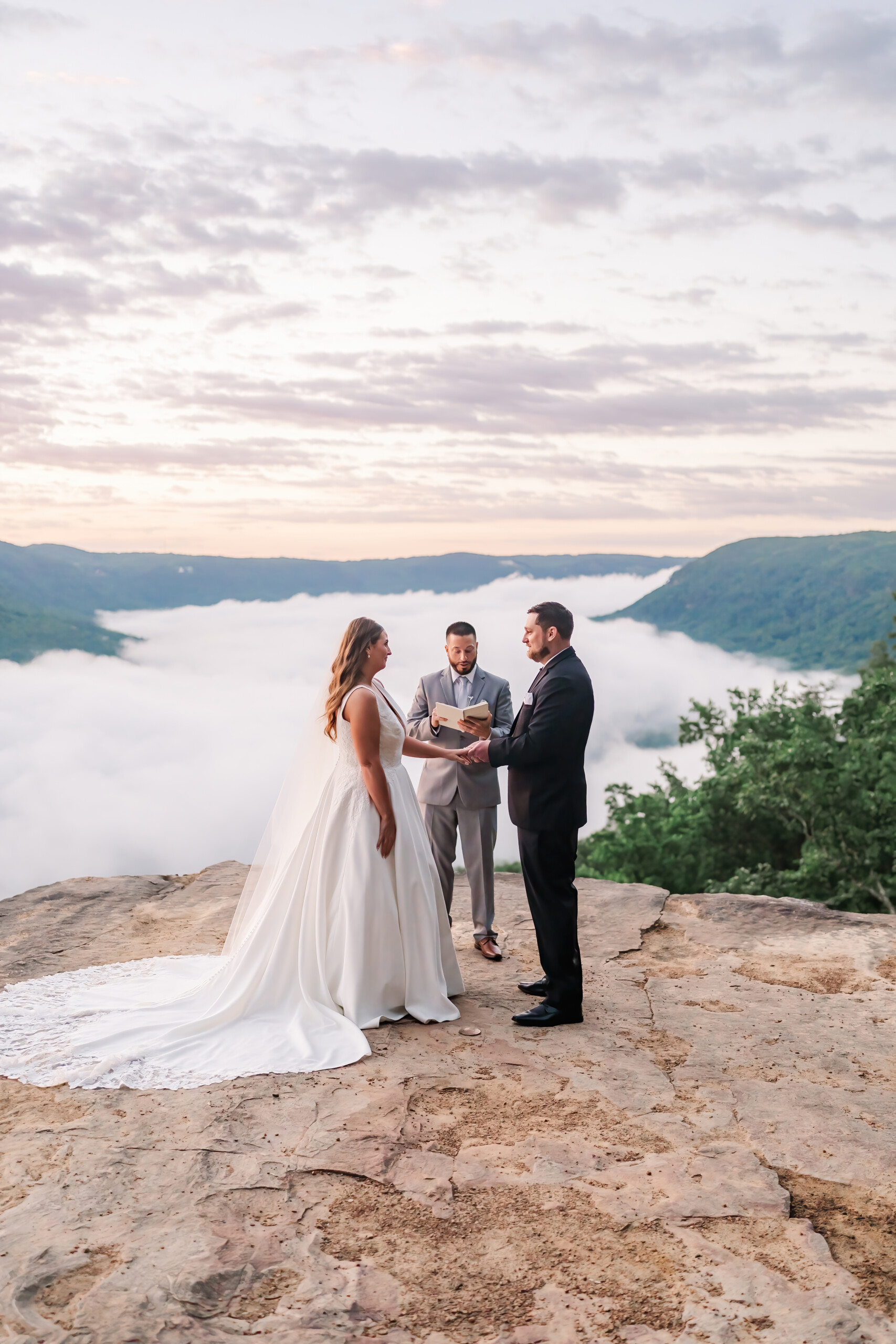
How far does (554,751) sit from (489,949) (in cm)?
211

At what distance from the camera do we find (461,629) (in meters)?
6.73

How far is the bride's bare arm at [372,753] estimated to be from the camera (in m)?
5.58

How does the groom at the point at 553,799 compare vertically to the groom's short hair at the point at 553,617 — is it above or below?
below

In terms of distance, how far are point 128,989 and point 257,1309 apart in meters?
3.28

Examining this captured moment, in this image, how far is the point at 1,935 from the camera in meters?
7.36

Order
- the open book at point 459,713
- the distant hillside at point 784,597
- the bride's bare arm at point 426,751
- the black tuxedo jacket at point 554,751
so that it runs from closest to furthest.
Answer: the black tuxedo jacket at point 554,751
the open book at point 459,713
the bride's bare arm at point 426,751
the distant hillside at point 784,597

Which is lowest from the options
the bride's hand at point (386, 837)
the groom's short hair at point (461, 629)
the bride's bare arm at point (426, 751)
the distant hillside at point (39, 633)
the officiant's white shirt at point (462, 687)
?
the distant hillside at point (39, 633)

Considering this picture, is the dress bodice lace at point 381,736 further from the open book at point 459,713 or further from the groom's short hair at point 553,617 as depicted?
the groom's short hair at point 553,617

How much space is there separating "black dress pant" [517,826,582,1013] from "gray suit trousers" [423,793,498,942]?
3.85 feet

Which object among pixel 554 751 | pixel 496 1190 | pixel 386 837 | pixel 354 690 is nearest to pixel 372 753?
pixel 354 690

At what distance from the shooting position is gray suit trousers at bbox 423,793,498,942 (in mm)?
6770

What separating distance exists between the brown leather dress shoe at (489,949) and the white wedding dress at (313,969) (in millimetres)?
909

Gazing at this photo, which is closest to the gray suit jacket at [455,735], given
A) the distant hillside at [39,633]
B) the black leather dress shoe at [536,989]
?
the black leather dress shoe at [536,989]

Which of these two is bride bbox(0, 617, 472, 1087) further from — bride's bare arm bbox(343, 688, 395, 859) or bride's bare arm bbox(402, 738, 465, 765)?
bride's bare arm bbox(402, 738, 465, 765)
